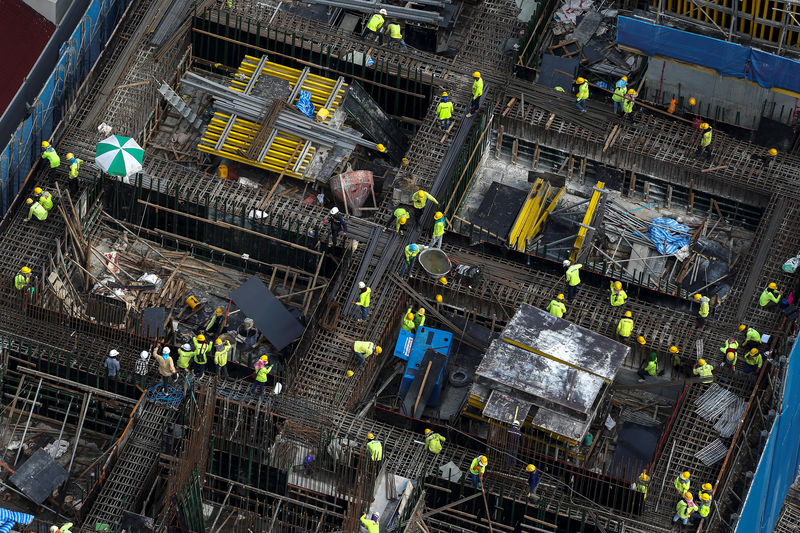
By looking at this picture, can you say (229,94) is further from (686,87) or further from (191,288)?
(686,87)

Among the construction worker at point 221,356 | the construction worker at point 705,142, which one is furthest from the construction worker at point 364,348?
the construction worker at point 705,142

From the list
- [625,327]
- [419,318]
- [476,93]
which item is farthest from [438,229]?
[625,327]

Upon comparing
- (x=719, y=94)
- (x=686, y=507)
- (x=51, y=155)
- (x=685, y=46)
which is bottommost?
(x=686, y=507)

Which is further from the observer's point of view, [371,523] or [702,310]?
[702,310]

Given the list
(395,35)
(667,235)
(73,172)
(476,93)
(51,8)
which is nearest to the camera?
(73,172)

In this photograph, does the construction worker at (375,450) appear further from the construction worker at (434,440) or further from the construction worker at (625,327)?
the construction worker at (625,327)

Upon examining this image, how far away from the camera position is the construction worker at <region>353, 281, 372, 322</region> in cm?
7731

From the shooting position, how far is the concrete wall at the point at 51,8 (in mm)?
88375

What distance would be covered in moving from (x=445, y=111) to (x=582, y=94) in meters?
5.24

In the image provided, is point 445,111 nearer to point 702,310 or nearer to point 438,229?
point 438,229

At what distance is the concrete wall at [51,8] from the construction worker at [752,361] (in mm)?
31335

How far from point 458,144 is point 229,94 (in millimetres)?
9010

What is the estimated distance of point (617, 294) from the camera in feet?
255

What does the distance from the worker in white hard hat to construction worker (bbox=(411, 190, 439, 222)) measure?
267cm
